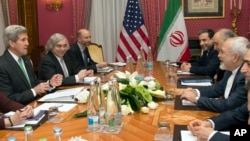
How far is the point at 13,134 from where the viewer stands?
2.05 meters

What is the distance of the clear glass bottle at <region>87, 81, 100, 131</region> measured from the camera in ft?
6.82

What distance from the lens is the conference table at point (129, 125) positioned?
6.47 feet

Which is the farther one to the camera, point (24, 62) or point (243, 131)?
point (24, 62)

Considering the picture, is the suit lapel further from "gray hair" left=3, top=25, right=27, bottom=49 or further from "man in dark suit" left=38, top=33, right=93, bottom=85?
"man in dark suit" left=38, top=33, right=93, bottom=85

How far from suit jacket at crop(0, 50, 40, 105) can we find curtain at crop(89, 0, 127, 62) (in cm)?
331

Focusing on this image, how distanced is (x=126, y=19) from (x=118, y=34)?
1.50ft

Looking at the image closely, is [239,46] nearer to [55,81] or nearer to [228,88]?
[228,88]

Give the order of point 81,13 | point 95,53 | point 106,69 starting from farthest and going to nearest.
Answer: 1. point 81,13
2. point 95,53
3. point 106,69

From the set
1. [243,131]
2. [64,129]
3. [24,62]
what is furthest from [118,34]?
[243,131]

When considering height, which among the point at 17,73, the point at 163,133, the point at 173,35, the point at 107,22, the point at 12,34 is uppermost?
the point at 107,22

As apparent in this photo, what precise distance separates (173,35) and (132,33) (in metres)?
0.71

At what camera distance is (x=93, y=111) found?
7.05ft

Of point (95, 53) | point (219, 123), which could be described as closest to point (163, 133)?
point (219, 123)

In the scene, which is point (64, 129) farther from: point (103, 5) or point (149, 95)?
point (103, 5)
